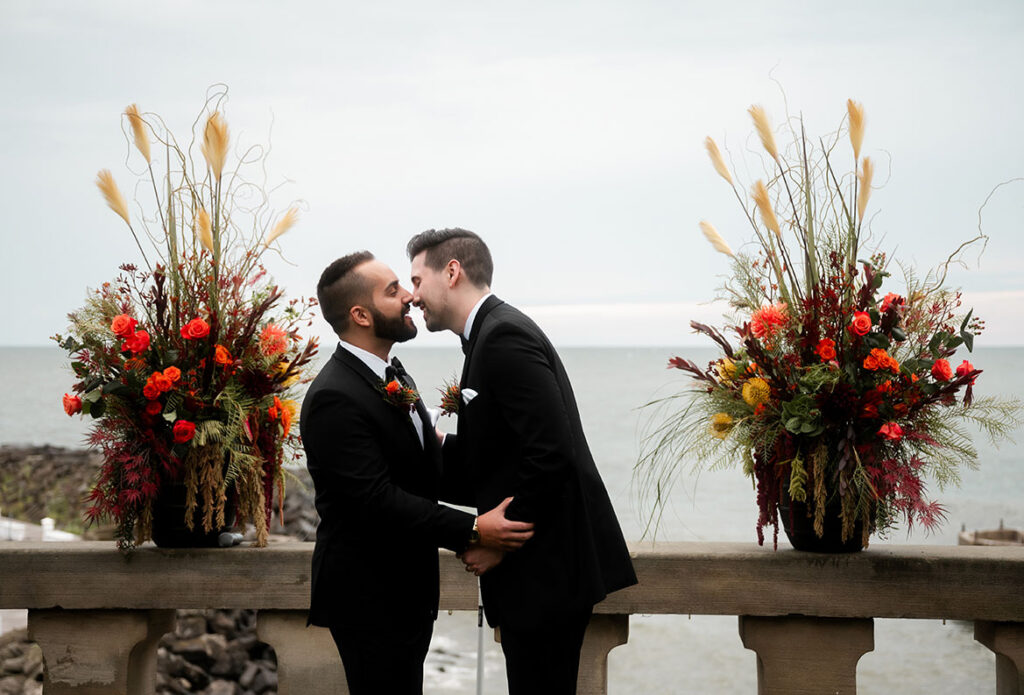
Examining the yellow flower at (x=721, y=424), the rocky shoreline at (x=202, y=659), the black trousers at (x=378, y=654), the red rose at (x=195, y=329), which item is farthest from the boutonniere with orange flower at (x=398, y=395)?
the rocky shoreline at (x=202, y=659)

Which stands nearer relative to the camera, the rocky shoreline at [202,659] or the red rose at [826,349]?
the red rose at [826,349]

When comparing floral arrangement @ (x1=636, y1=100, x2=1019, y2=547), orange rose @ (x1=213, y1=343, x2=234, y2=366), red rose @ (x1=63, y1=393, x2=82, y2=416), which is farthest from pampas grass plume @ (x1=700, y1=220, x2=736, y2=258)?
red rose @ (x1=63, y1=393, x2=82, y2=416)

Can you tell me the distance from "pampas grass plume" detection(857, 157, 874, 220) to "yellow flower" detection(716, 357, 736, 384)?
0.77m

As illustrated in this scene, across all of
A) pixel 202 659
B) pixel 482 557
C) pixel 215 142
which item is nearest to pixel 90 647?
pixel 482 557

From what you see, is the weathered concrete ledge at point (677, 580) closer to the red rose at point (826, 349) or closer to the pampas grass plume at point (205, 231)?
the red rose at point (826, 349)

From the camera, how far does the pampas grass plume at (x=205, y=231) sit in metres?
3.66

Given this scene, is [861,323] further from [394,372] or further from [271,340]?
[271,340]

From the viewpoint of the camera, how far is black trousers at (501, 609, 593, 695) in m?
2.88

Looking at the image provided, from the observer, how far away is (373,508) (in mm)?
2924

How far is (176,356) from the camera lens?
11.4 feet

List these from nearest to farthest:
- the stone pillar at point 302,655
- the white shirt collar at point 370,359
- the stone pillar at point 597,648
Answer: the white shirt collar at point 370,359, the stone pillar at point 597,648, the stone pillar at point 302,655

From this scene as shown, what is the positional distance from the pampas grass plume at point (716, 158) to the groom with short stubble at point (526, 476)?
1.11 metres

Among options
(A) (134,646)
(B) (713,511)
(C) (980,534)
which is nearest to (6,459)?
(B) (713,511)

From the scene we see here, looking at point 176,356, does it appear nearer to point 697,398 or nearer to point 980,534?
point 697,398
